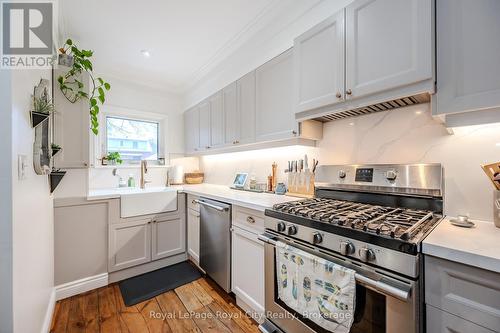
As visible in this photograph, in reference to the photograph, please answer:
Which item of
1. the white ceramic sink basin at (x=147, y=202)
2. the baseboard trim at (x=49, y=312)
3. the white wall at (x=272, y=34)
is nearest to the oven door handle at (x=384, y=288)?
the white wall at (x=272, y=34)

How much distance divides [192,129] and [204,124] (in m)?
0.42

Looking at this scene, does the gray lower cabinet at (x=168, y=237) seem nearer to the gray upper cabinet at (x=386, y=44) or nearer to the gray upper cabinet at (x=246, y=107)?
the gray upper cabinet at (x=246, y=107)

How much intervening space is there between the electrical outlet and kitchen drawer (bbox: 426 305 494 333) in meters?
1.83

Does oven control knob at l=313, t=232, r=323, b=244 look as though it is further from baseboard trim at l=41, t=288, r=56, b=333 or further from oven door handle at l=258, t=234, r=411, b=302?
baseboard trim at l=41, t=288, r=56, b=333

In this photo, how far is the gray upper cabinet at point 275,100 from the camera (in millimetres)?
1713

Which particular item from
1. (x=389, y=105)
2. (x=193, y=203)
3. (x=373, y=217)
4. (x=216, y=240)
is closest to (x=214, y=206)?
(x=216, y=240)

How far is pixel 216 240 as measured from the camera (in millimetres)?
1994

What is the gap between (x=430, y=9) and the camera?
972 millimetres

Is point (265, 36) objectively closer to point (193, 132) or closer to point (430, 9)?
point (430, 9)

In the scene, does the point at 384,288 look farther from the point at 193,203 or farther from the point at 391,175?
the point at 193,203

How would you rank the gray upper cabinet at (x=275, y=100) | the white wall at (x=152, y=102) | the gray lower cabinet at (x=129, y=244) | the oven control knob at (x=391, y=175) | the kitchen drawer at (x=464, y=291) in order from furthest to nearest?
the white wall at (x=152, y=102) → the gray lower cabinet at (x=129, y=244) → the gray upper cabinet at (x=275, y=100) → the oven control knob at (x=391, y=175) → the kitchen drawer at (x=464, y=291)

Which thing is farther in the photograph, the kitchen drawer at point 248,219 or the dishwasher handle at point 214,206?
the dishwasher handle at point 214,206

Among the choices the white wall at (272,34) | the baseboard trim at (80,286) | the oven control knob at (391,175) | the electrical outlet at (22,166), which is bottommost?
the baseboard trim at (80,286)

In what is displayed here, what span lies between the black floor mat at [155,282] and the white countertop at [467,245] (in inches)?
84.5
